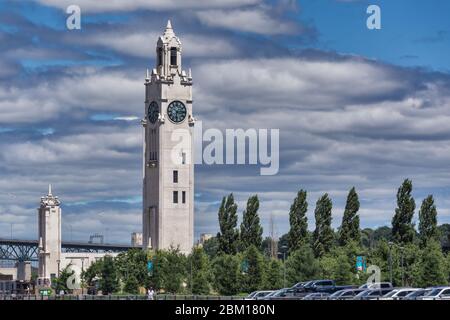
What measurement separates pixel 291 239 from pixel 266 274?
56.2 feet

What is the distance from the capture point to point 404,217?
175000 mm

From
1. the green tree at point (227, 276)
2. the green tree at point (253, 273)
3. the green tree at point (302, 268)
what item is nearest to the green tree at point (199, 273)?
the green tree at point (227, 276)

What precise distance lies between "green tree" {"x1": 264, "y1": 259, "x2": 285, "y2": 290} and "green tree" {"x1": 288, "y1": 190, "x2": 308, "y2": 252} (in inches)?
552

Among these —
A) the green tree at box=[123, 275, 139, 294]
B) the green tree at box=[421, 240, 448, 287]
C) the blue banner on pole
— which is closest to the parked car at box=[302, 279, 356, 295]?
the blue banner on pole

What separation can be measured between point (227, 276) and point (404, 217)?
80.8 feet

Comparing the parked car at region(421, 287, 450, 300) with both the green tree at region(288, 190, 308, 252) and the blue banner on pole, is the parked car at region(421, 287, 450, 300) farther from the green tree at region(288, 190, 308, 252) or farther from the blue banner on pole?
the green tree at region(288, 190, 308, 252)

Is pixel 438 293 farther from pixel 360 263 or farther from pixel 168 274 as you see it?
pixel 168 274

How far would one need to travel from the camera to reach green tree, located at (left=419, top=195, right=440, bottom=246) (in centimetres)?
17638

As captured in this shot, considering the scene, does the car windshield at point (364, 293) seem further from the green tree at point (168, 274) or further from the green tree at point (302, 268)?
the green tree at point (168, 274)

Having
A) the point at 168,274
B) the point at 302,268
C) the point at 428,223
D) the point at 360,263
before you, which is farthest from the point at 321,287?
the point at 168,274

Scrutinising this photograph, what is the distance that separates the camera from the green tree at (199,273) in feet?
608

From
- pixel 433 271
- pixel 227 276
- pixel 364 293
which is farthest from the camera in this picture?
pixel 227 276
